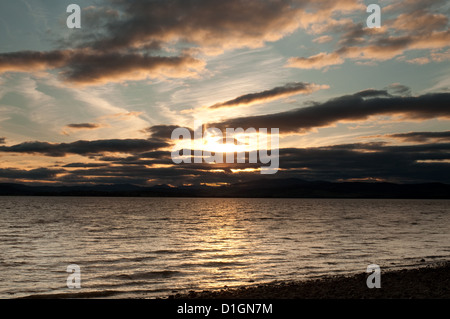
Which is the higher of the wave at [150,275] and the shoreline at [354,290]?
the shoreline at [354,290]

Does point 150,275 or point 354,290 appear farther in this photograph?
point 150,275

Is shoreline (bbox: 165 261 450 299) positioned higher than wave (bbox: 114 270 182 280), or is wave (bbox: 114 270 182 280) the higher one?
shoreline (bbox: 165 261 450 299)

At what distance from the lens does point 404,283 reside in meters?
20.3

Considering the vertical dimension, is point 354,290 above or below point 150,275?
above

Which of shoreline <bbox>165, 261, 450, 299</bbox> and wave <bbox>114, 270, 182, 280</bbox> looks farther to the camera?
wave <bbox>114, 270, 182, 280</bbox>

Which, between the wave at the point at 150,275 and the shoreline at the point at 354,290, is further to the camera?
the wave at the point at 150,275
